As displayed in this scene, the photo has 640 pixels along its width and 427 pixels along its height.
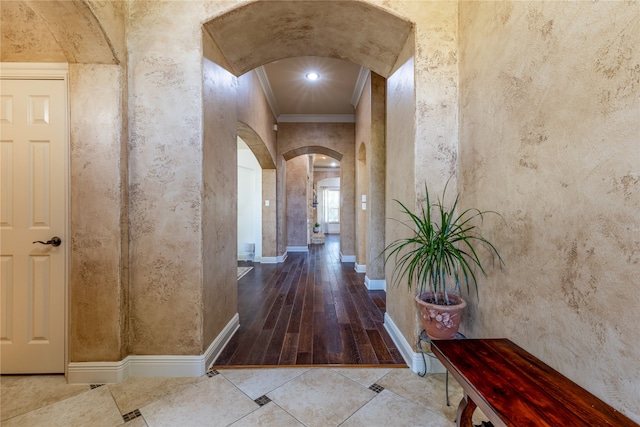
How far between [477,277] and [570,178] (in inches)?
32.6

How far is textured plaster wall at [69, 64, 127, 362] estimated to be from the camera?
1.74m

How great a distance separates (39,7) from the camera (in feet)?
4.89

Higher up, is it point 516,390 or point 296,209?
point 296,209

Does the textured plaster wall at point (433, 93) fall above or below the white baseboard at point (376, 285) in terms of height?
above

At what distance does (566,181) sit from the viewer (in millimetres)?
1046

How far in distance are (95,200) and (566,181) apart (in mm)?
2599

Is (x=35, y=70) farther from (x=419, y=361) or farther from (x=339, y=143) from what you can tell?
(x=339, y=143)

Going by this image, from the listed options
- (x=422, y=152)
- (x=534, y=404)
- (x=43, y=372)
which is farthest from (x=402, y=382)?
(x=43, y=372)

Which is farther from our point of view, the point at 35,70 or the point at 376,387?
the point at 35,70

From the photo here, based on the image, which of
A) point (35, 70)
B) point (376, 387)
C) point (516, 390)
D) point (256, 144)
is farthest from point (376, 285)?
point (35, 70)

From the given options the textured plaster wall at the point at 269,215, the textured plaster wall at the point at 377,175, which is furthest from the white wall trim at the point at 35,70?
the textured plaster wall at the point at 269,215

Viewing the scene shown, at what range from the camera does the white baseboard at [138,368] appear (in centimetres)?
174

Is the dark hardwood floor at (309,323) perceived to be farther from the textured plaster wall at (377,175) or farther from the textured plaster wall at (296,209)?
the textured plaster wall at (296,209)

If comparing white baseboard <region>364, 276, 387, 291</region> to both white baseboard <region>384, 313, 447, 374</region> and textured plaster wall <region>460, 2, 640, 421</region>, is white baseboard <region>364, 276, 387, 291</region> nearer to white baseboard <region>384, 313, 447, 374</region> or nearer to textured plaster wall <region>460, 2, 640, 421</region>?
white baseboard <region>384, 313, 447, 374</region>
